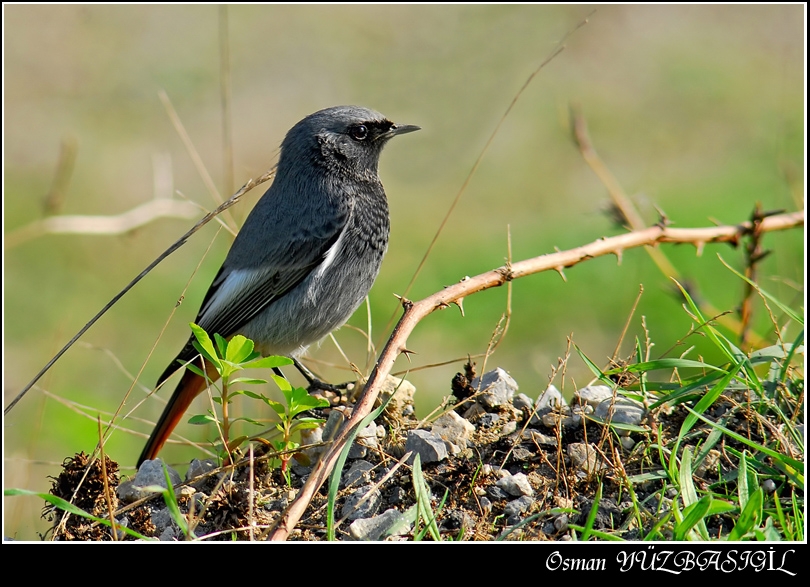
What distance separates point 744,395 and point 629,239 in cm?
85

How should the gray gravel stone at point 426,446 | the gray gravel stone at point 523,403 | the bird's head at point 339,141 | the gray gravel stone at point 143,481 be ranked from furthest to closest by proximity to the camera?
the bird's head at point 339,141 → the gray gravel stone at point 523,403 → the gray gravel stone at point 143,481 → the gray gravel stone at point 426,446

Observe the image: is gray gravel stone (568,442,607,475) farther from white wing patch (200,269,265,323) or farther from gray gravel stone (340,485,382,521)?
white wing patch (200,269,265,323)

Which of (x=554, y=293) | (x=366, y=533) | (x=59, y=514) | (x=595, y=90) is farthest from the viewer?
(x=595, y=90)

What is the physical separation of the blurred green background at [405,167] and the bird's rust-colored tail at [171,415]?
2.11 metres

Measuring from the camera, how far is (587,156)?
15.5 feet

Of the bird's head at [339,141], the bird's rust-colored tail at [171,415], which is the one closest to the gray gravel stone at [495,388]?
the bird's rust-colored tail at [171,415]

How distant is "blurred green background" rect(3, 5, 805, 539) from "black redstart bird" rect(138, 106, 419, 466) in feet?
5.89

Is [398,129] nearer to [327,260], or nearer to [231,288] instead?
[327,260]

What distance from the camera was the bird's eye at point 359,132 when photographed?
4760 millimetres

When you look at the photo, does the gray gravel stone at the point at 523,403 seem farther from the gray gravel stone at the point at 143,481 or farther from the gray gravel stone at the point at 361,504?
the gray gravel stone at the point at 143,481

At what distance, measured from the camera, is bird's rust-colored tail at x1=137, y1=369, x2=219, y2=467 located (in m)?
3.96

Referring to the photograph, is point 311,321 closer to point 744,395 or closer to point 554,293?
point 744,395

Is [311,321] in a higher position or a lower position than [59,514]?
higher

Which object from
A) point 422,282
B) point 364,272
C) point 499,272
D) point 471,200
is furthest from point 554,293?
point 499,272
